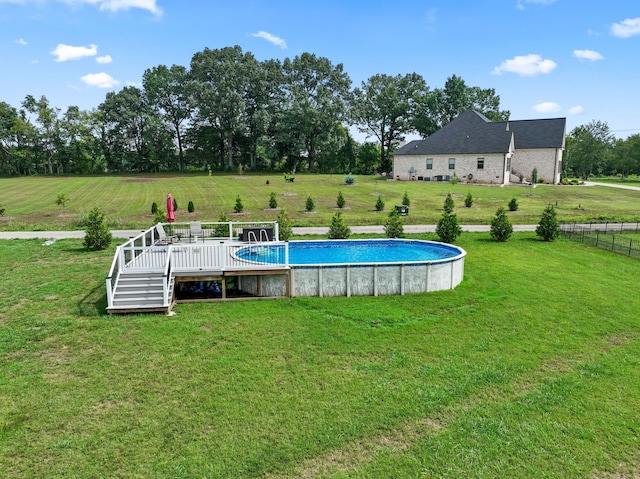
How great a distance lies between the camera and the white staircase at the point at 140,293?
39.8ft

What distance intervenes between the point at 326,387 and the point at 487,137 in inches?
2025

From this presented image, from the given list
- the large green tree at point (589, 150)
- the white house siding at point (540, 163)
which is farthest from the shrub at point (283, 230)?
the large green tree at point (589, 150)

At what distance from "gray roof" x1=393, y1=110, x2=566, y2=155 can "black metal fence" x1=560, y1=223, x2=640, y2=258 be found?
24.1 metres

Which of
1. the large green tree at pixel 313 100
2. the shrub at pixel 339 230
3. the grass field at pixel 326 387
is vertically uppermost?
the large green tree at pixel 313 100

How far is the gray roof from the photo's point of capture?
51.8 meters

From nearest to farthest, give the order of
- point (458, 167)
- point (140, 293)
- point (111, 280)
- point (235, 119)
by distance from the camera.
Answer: point (111, 280) < point (140, 293) < point (458, 167) < point (235, 119)

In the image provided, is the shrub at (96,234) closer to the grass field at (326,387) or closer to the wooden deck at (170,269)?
the grass field at (326,387)

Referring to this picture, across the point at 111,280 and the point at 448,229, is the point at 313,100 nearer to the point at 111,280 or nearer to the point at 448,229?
the point at 448,229

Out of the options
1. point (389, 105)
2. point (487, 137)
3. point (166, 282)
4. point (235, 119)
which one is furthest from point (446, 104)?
point (166, 282)

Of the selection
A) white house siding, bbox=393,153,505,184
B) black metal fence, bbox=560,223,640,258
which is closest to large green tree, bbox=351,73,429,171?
white house siding, bbox=393,153,505,184

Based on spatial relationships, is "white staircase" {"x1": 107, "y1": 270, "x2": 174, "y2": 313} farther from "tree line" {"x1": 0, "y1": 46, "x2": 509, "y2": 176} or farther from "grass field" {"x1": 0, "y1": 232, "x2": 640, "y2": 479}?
"tree line" {"x1": 0, "y1": 46, "x2": 509, "y2": 176}

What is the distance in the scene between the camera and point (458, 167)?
53.2 m

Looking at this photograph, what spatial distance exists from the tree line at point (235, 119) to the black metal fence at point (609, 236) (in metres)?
41.3

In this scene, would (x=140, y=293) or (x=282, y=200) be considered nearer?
(x=140, y=293)
